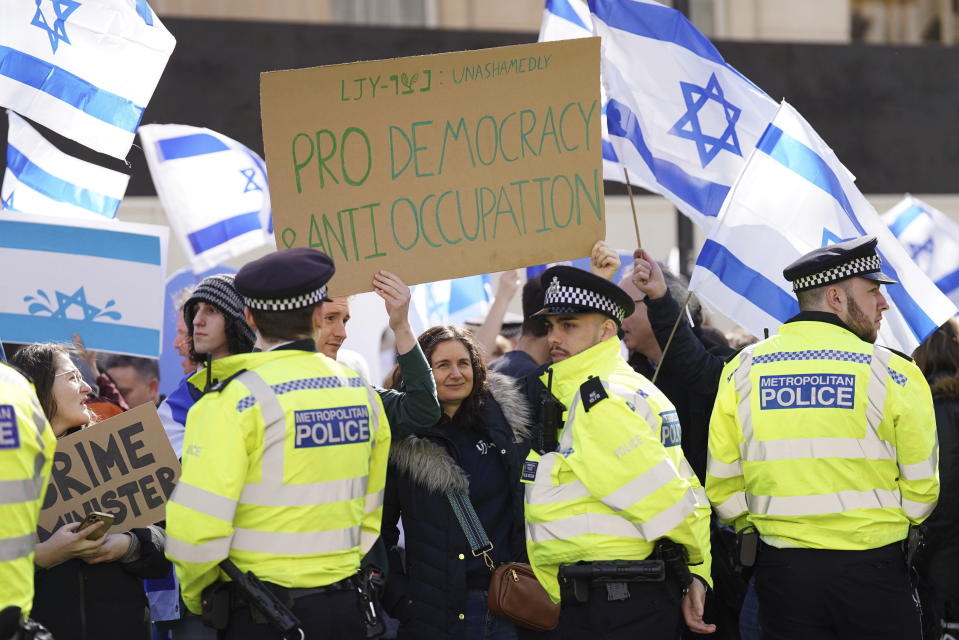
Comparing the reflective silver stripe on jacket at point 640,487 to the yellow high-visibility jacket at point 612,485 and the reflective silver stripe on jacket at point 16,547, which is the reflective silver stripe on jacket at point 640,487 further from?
the reflective silver stripe on jacket at point 16,547

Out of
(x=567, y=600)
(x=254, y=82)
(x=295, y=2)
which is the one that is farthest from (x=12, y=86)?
(x=295, y=2)

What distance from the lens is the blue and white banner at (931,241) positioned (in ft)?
26.5

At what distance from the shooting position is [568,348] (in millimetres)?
4762

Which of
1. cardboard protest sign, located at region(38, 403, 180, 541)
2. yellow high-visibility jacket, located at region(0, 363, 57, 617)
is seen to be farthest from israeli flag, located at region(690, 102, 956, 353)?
yellow high-visibility jacket, located at region(0, 363, 57, 617)

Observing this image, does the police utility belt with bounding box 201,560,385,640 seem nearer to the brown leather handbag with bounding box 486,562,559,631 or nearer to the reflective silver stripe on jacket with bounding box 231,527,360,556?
the reflective silver stripe on jacket with bounding box 231,527,360,556

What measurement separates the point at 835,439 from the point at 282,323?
81.9 inches

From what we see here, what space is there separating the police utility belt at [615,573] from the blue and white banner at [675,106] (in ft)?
6.98

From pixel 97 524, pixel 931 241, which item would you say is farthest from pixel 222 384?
pixel 931 241

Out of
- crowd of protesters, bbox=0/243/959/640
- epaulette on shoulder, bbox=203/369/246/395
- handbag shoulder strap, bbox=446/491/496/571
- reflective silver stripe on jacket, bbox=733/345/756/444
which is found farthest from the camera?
handbag shoulder strap, bbox=446/491/496/571

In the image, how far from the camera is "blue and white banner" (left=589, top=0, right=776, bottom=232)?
6.14 metres

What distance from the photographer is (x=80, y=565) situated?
4.48 metres

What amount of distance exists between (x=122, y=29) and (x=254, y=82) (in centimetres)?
666

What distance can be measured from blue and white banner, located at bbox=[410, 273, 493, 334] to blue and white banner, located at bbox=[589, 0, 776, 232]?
202cm

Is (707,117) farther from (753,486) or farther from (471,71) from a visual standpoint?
(753,486)
